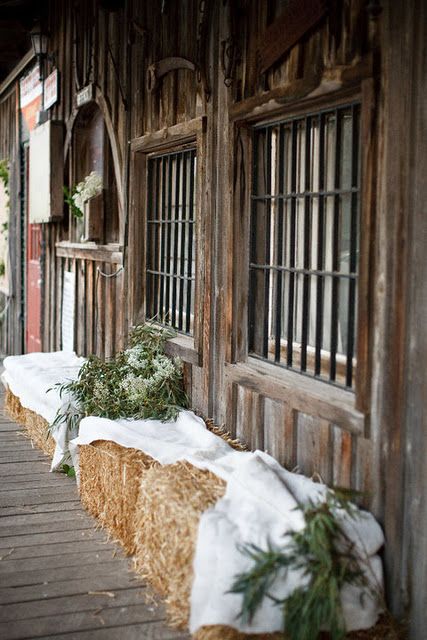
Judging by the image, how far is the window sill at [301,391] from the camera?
→ 3.70m

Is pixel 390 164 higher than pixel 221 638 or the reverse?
higher

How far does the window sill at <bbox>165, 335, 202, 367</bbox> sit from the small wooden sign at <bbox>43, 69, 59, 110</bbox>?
4.09 m

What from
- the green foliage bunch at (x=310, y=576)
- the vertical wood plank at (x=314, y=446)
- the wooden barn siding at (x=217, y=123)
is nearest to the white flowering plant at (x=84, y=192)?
the wooden barn siding at (x=217, y=123)

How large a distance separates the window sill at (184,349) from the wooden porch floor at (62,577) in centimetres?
111

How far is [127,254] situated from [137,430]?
6.45 feet

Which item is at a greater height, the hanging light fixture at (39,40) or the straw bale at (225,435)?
the hanging light fixture at (39,40)

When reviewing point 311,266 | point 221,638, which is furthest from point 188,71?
point 221,638

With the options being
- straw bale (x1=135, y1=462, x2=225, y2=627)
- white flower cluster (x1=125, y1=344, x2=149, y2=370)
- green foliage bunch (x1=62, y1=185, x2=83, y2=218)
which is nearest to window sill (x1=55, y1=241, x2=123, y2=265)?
green foliage bunch (x1=62, y1=185, x2=83, y2=218)

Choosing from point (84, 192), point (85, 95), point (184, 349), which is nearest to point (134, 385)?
point (184, 349)

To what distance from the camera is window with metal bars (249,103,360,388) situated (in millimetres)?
3938

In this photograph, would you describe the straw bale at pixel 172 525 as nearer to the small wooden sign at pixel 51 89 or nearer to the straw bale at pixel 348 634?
the straw bale at pixel 348 634

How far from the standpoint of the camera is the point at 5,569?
4.30 meters

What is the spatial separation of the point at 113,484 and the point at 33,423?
2.40 m

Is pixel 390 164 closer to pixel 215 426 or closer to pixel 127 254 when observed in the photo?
pixel 215 426
